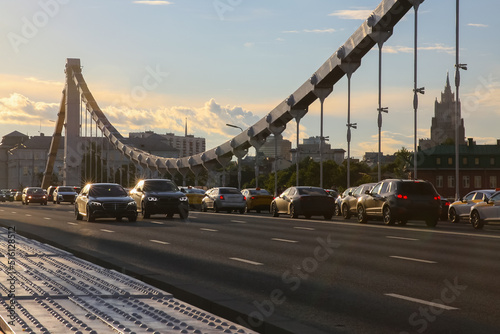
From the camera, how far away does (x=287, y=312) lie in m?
8.91

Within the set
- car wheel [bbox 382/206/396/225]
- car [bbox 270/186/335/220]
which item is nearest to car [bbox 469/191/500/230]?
car wheel [bbox 382/206/396/225]

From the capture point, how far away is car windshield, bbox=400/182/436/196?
29859mm

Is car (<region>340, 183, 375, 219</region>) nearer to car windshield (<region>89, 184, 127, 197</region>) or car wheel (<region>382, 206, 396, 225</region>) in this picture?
car wheel (<region>382, 206, 396, 225</region>)

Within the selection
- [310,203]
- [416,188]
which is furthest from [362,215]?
[310,203]

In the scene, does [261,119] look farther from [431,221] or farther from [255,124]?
[431,221]

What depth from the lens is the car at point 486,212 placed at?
94.3 feet

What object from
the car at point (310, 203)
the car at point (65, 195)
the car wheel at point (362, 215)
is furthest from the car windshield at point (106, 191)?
the car at point (65, 195)

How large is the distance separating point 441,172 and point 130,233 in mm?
112501

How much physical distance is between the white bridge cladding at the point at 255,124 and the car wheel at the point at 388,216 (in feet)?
79.2

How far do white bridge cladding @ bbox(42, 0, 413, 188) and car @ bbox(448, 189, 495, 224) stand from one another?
1876cm

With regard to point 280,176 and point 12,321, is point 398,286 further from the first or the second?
point 280,176

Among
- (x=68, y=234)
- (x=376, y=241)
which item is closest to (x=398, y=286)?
(x=376, y=241)

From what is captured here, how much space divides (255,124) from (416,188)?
157ft

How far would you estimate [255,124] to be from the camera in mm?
77188
